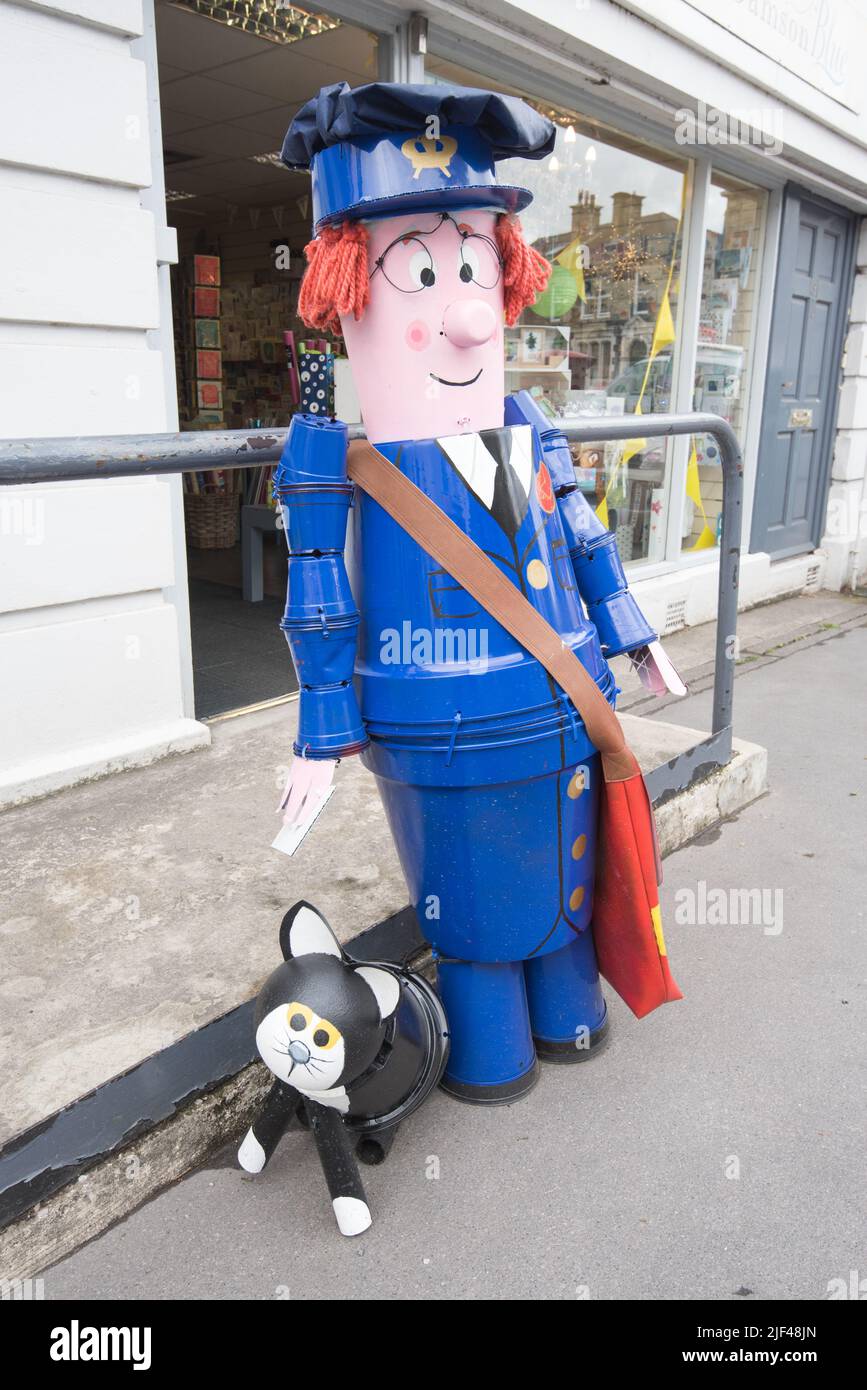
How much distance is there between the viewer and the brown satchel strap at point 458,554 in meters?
1.60

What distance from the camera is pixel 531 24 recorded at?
3697mm

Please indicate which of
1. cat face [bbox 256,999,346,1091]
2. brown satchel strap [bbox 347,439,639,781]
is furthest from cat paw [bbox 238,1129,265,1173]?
brown satchel strap [bbox 347,439,639,781]

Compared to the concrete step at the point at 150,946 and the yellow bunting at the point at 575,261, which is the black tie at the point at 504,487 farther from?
the yellow bunting at the point at 575,261

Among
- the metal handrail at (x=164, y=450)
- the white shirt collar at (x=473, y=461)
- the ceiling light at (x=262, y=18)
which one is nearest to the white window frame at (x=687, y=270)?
the ceiling light at (x=262, y=18)

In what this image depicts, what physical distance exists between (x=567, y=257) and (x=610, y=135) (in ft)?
1.98

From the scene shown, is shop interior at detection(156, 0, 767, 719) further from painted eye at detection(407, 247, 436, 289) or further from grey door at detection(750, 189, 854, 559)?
painted eye at detection(407, 247, 436, 289)

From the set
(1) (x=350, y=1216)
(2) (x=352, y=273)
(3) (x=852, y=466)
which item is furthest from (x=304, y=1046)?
(3) (x=852, y=466)

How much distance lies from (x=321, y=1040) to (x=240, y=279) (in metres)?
8.78

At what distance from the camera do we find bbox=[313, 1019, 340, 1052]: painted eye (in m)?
1.54

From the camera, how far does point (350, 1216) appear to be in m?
1.66

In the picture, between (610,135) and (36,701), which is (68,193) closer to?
(36,701)

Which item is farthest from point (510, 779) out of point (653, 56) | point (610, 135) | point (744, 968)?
point (610, 135)

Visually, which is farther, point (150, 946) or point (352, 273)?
point (150, 946)

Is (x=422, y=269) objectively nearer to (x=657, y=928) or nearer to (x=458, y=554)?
(x=458, y=554)
